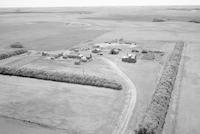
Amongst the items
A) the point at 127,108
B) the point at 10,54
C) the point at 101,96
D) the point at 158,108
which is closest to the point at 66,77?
the point at 101,96

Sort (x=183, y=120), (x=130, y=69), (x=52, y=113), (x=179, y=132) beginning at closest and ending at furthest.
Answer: (x=179, y=132) → (x=183, y=120) → (x=52, y=113) → (x=130, y=69)

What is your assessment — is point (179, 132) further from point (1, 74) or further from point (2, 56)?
point (2, 56)

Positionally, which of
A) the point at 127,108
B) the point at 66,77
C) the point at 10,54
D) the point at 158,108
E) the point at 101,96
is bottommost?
the point at 127,108

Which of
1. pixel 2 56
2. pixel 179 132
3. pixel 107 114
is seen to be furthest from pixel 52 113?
pixel 2 56

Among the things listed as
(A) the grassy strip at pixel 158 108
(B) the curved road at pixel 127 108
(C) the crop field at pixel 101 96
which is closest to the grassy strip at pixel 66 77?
(C) the crop field at pixel 101 96

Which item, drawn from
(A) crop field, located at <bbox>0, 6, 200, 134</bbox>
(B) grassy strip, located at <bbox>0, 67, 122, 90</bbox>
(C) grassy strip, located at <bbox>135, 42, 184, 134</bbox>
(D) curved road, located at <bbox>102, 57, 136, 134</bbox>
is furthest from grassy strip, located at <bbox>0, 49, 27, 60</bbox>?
(C) grassy strip, located at <bbox>135, 42, 184, 134</bbox>

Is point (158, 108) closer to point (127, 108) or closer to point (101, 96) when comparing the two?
point (127, 108)

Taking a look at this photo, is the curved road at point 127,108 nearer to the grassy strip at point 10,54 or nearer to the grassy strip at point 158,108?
the grassy strip at point 158,108

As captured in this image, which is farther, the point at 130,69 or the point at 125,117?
the point at 130,69
